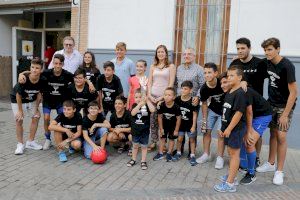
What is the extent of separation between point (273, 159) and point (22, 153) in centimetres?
409

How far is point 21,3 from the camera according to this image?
37.2 ft

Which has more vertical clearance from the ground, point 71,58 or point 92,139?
point 71,58

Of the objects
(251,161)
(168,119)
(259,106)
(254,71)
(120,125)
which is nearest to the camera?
(259,106)

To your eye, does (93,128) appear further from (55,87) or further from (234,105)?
(234,105)

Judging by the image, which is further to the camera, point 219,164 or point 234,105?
point 219,164

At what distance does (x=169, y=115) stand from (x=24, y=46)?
8.33 m

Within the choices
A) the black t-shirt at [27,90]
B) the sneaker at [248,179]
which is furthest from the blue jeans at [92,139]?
the sneaker at [248,179]

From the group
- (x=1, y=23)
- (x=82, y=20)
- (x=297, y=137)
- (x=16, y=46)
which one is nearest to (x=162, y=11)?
(x=82, y=20)

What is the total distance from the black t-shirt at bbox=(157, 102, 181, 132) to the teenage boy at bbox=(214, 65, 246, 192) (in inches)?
45.7

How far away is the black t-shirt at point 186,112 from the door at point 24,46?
8.04 meters

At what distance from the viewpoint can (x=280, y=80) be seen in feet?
15.6

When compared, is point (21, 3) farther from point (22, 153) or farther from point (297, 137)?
point (297, 137)

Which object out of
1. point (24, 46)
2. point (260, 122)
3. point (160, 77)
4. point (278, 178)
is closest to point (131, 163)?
point (160, 77)

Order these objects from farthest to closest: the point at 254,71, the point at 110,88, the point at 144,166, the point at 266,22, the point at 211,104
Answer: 1. the point at 266,22
2. the point at 110,88
3. the point at 211,104
4. the point at 144,166
5. the point at 254,71
